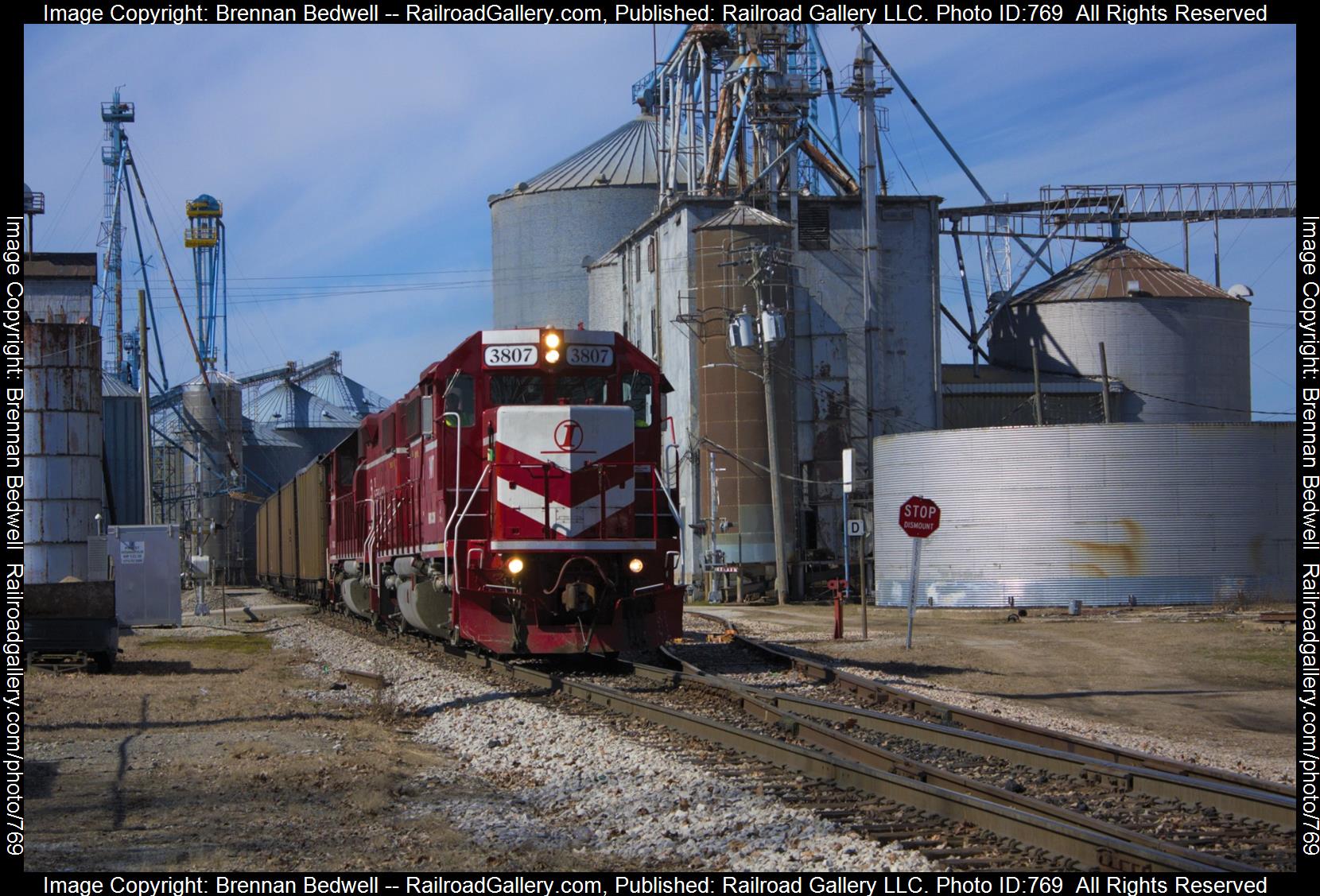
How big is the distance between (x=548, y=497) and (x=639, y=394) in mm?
1905

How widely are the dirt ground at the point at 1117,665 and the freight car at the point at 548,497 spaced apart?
357 cm

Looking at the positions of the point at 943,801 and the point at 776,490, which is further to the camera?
the point at 776,490

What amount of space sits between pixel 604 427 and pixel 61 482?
700 inches

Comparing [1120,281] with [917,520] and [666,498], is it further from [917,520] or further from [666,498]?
[666,498]

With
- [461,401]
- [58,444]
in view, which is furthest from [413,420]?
[58,444]

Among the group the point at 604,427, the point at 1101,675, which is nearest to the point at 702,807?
the point at 604,427

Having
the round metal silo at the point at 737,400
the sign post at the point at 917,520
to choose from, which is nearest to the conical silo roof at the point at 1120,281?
the round metal silo at the point at 737,400

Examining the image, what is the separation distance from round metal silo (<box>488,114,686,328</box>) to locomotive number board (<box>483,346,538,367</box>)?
47.0m

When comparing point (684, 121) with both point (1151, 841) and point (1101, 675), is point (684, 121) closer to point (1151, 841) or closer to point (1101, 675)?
point (1101, 675)

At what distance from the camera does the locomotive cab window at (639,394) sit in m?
15.6

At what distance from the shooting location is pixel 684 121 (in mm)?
52469

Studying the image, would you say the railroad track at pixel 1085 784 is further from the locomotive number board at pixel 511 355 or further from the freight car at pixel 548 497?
the locomotive number board at pixel 511 355

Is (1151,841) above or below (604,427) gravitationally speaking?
below

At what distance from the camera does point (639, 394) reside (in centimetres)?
1569
